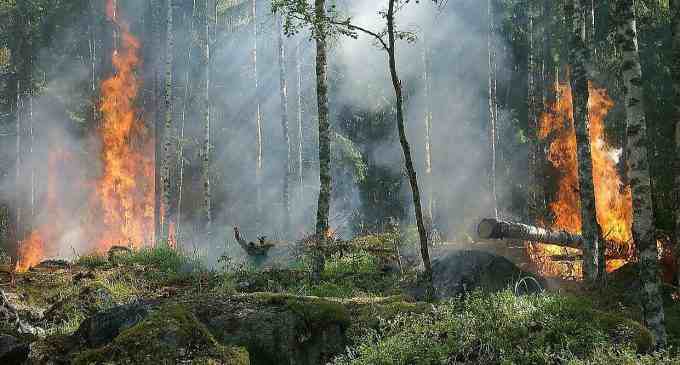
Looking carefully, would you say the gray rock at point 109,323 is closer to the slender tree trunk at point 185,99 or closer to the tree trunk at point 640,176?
the tree trunk at point 640,176

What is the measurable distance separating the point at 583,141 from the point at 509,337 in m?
8.52

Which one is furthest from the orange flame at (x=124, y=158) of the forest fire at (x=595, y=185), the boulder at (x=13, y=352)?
the boulder at (x=13, y=352)

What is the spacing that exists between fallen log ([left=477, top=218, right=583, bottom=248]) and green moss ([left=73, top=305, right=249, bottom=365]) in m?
11.2

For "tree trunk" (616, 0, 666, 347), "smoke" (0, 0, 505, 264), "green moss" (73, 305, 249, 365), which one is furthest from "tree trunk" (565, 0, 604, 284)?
"smoke" (0, 0, 505, 264)

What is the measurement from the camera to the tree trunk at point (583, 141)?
11.8m

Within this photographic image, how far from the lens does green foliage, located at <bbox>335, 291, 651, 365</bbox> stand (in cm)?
470

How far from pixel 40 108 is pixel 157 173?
6416 millimetres

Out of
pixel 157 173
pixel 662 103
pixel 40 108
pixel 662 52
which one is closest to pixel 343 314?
pixel 662 103

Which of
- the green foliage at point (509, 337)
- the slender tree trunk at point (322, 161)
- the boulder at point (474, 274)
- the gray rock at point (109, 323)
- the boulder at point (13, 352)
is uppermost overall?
the slender tree trunk at point (322, 161)

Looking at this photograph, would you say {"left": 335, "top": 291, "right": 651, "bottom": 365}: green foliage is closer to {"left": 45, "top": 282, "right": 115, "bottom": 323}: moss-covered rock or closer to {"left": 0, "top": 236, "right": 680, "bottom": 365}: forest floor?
{"left": 0, "top": 236, "right": 680, "bottom": 365}: forest floor

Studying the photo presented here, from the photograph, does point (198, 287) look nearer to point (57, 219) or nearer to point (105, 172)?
point (105, 172)

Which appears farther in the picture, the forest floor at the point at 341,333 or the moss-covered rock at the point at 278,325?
the moss-covered rock at the point at 278,325

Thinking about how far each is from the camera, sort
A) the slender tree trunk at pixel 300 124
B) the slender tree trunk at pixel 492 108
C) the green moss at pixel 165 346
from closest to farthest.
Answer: the green moss at pixel 165 346 < the slender tree trunk at pixel 492 108 < the slender tree trunk at pixel 300 124

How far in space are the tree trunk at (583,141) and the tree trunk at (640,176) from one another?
3.37m
